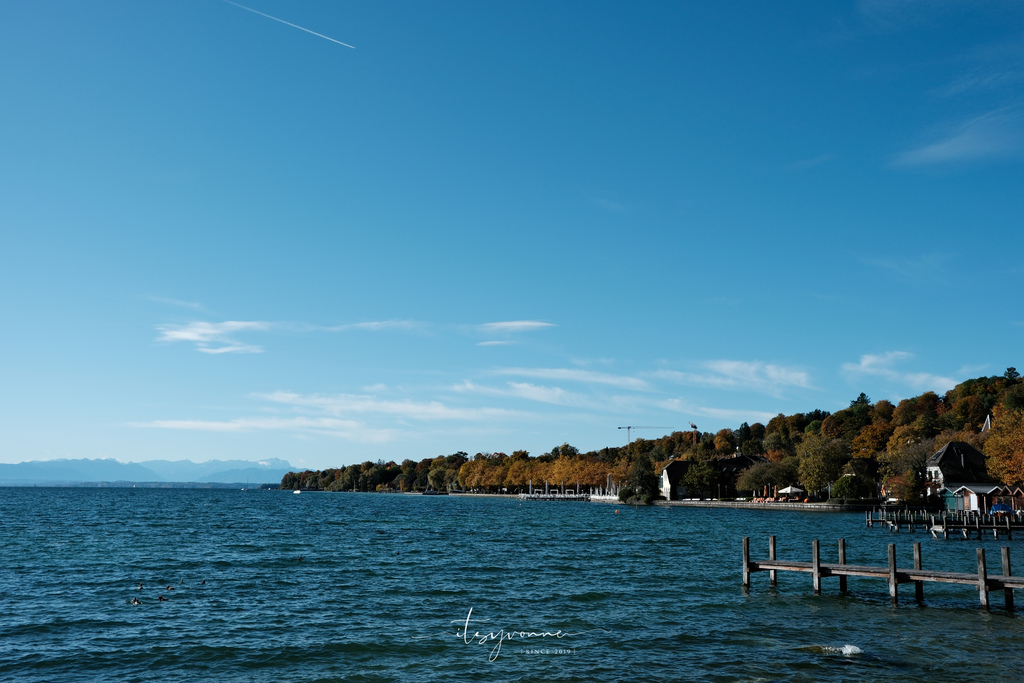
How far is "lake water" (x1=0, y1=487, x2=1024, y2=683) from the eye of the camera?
72.9 feet

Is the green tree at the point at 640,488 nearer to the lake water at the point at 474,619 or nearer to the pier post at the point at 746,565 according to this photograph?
the lake water at the point at 474,619

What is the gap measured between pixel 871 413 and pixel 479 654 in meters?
198

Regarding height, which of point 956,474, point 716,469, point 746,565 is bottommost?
point 746,565

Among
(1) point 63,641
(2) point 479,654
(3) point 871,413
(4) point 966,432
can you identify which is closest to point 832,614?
Answer: (2) point 479,654

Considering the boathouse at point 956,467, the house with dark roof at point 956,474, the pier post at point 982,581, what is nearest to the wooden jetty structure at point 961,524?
the house with dark roof at point 956,474

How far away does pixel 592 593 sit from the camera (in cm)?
3478

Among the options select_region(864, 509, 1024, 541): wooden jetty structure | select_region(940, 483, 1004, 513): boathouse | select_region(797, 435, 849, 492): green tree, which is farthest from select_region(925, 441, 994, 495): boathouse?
select_region(864, 509, 1024, 541): wooden jetty structure

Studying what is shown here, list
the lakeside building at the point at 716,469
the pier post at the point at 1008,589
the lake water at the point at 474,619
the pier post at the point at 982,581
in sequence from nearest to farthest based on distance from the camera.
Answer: the lake water at the point at 474,619 < the pier post at the point at 982,581 < the pier post at the point at 1008,589 < the lakeside building at the point at 716,469

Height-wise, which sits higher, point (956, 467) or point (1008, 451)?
point (1008, 451)

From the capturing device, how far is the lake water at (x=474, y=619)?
2222 cm

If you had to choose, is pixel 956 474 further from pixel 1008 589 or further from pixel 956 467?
Result: pixel 1008 589

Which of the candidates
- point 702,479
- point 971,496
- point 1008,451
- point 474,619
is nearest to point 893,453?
point 971,496

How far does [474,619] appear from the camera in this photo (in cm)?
2883

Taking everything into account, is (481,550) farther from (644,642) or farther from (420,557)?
(644,642)
